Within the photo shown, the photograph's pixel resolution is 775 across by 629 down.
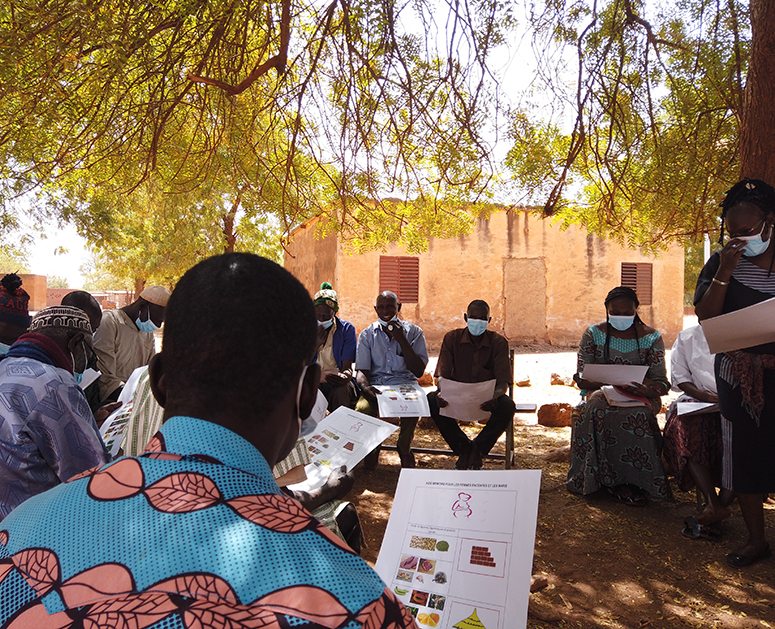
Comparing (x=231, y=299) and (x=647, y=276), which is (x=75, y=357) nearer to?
(x=231, y=299)

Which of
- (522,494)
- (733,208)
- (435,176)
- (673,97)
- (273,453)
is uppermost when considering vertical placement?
(673,97)

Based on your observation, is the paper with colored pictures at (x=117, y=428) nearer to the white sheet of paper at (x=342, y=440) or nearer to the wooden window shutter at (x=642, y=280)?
the white sheet of paper at (x=342, y=440)

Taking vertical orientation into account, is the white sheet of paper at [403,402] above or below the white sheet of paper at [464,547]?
below

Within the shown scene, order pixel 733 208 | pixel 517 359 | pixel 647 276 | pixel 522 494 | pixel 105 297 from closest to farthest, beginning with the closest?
pixel 522 494, pixel 733 208, pixel 517 359, pixel 647 276, pixel 105 297

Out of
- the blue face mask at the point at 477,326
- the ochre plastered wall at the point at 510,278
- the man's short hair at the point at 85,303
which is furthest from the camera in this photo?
the ochre plastered wall at the point at 510,278

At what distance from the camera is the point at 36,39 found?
3.35 metres

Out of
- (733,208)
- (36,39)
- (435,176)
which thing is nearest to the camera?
(733,208)

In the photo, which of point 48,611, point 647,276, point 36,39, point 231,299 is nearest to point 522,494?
point 231,299

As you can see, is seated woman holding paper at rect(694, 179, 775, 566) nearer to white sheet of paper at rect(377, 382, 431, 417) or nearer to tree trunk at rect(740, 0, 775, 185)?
tree trunk at rect(740, 0, 775, 185)

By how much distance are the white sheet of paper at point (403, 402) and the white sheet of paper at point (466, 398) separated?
0.22m

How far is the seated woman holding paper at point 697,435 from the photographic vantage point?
3.79m

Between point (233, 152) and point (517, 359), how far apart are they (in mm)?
9673

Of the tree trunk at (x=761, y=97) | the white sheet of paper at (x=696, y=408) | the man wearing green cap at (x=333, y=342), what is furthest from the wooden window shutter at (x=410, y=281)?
the tree trunk at (x=761, y=97)

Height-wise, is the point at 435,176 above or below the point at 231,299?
above
